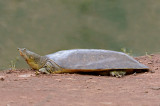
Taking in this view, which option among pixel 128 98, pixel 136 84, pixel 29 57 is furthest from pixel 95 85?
pixel 29 57

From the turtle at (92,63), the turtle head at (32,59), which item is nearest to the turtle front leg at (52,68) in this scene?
the turtle at (92,63)

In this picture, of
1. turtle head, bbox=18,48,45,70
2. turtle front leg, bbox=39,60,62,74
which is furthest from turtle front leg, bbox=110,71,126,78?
turtle head, bbox=18,48,45,70

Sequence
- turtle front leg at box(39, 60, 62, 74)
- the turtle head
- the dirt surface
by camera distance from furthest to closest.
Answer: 1. the turtle head
2. turtle front leg at box(39, 60, 62, 74)
3. the dirt surface

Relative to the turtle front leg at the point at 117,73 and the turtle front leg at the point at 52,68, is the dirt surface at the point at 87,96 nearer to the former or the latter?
the turtle front leg at the point at 117,73

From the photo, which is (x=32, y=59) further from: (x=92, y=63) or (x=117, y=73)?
(x=117, y=73)

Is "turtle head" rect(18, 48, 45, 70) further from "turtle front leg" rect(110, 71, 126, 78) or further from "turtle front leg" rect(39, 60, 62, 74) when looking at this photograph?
"turtle front leg" rect(110, 71, 126, 78)

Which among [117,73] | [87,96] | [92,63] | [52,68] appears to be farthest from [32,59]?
[87,96]

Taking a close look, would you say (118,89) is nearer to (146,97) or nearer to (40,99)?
(146,97)
